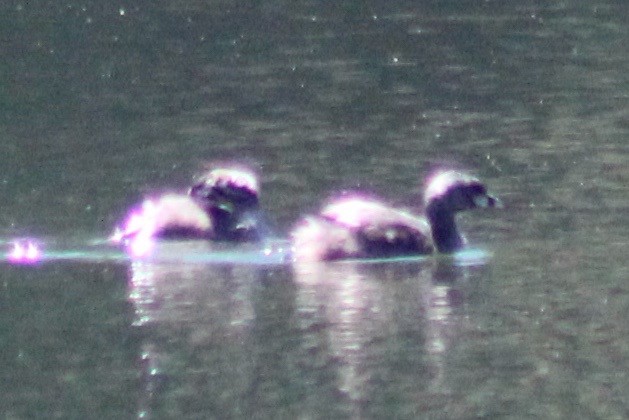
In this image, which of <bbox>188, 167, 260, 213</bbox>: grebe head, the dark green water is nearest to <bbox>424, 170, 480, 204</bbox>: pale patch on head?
the dark green water

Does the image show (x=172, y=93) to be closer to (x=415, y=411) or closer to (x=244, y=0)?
(x=244, y=0)

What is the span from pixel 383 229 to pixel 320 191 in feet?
4.18

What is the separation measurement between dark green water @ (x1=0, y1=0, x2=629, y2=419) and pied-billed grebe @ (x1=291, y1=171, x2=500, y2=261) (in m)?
0.16

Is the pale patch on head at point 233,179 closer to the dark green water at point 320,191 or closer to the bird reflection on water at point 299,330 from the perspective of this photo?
the dark green water at point 320,191

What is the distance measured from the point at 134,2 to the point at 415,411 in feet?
43.3

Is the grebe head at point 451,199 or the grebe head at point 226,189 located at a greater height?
the grebe head at point 226,189

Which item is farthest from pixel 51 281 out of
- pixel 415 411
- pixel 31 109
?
pixel 31 109

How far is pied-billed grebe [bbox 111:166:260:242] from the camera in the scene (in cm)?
1089

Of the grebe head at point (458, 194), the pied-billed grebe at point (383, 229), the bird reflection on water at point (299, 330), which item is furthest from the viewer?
the grebe head at point (458, 194)

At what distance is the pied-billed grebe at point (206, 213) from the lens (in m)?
10.9

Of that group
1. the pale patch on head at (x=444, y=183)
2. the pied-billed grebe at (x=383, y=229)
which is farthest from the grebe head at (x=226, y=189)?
the pale patch on head at (x=444, y=183)

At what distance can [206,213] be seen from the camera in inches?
443

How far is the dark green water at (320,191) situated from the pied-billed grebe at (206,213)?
0.55 feet

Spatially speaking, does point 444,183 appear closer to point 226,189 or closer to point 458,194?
point 458,194
